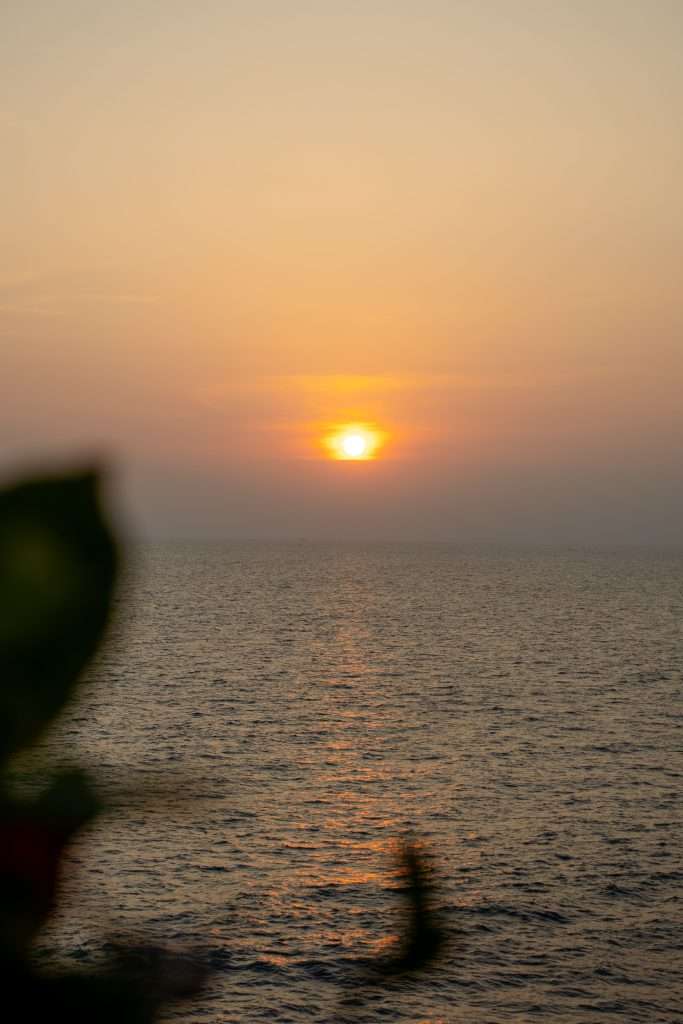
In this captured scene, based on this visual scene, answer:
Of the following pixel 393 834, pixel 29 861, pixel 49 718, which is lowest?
pixel 393 834

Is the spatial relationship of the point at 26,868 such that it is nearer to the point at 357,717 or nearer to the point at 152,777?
the point at 152,777

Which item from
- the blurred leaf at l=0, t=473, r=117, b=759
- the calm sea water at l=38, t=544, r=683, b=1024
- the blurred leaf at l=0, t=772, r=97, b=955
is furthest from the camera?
the calm sea water at l=38, t=544, r=683, b=1024

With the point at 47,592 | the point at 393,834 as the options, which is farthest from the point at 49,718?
the point at 393,834

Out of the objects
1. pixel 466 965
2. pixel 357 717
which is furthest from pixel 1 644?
pixel 357 717

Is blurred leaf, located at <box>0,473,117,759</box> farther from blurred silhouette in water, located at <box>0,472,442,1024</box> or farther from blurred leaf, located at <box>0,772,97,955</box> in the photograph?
blurred leaf, located at <box>0,772,97,955</box>

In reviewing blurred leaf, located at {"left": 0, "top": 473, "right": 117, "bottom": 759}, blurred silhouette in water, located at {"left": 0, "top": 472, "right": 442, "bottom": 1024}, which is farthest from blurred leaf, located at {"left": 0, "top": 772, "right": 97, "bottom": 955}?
blurred leaf, located at {"left": 0, "top": 473, "right": 117, "bottom": 759}

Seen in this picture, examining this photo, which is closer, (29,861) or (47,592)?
(47,592)

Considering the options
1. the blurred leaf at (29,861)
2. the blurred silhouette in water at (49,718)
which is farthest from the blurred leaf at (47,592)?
the blurred leaf at (29,861)

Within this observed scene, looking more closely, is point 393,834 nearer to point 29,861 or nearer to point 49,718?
point 29,861

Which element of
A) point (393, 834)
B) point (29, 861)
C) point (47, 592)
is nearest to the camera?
point (47, 592)

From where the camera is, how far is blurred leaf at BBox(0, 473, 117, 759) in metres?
0.77

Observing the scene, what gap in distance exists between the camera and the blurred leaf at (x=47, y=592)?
77 cm

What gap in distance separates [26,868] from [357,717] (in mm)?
113976

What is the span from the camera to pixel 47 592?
0.79 metres
